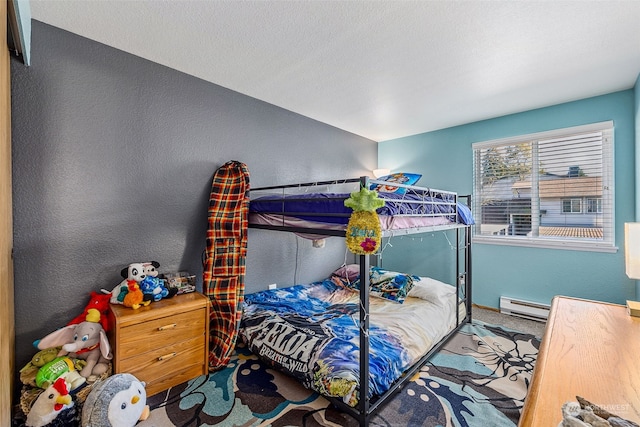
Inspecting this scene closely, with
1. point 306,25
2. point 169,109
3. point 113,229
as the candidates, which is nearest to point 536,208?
point 306,25

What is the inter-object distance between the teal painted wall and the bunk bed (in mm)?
594

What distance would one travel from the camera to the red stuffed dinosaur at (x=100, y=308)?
5.81ft

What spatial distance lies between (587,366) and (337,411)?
128cm

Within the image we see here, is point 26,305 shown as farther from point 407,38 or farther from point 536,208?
point 536,208

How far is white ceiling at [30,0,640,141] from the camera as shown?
158 centimetres

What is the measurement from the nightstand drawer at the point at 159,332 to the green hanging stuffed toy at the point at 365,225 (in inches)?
50.6

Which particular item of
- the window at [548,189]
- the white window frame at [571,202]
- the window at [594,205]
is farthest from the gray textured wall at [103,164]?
the window at [594,205]

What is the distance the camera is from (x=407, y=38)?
1.82 m

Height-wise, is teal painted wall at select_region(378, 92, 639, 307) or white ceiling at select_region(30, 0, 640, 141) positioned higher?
white ceiling at select_region(30, 0, 640, 141)

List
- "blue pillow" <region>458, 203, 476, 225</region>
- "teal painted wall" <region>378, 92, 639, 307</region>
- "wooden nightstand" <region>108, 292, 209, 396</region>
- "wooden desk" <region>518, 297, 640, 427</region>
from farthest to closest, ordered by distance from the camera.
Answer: "blue pillow" <region>458, 203, 476, 225</region>
"teal painted wall" <region>378, 92, 639, 307</region>
"wooden nightstand" <region>108, 292, 209, 396</region>
"wooden desk" <region>518, 297, 640, 427</region>

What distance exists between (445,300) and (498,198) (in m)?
1.52

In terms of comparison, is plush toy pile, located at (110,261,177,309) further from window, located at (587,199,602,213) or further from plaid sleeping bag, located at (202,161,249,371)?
window, located at (587,199,602,213)

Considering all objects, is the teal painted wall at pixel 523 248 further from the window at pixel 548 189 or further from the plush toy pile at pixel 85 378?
the plush toy pile at pixel 85 378

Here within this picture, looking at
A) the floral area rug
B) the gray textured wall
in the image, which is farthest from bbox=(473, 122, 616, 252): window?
the gray textured wall
